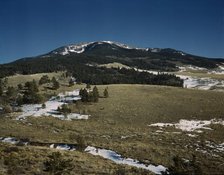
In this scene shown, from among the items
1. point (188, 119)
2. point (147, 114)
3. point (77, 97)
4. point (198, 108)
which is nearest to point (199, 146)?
point (188, 119)

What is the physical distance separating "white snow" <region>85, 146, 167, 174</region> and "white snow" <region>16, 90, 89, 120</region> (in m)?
20.8

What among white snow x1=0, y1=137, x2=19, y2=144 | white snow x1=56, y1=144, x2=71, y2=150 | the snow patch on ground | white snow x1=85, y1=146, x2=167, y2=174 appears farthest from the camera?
the snow patch on ground

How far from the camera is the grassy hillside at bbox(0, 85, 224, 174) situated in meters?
34.7

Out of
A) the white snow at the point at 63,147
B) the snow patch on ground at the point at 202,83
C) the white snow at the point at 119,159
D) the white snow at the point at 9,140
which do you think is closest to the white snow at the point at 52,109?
the white snow at the point at 9,140

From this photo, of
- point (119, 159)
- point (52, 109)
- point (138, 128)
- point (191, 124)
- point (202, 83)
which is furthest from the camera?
point (202, 83)

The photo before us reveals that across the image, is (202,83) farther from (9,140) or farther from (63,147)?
(63,147)

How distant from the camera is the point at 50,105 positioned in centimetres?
6512

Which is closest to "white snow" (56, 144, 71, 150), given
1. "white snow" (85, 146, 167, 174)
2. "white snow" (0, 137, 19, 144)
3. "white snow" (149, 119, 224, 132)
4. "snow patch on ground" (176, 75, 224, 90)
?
"white snow" (85, 146, 167, 174)

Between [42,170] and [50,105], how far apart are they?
43.1 m

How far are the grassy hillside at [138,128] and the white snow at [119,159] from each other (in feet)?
3.37

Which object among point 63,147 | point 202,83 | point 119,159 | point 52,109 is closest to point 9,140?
point 63,147

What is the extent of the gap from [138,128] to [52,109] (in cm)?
1960

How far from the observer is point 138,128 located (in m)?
→ 48.6

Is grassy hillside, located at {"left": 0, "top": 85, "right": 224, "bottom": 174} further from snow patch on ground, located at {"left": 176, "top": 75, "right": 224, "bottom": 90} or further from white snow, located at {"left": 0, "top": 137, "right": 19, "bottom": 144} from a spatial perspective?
snow patch on ground, located at {"left": 176, "top": 75, "right": 224, "bottom": 90}
